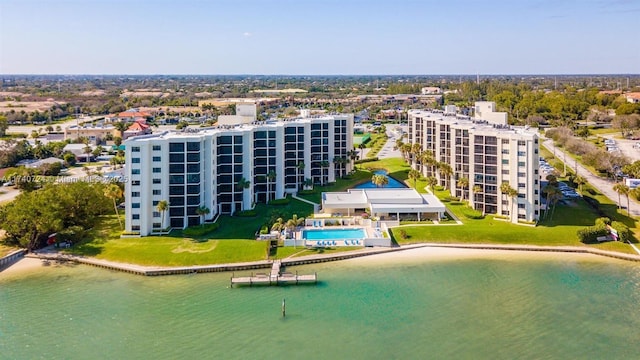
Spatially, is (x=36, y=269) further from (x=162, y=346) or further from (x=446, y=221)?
(x=446, y=221)

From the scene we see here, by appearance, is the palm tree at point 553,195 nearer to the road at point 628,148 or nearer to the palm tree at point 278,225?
the palm tree at point 278,225

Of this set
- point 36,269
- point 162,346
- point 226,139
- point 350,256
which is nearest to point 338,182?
point 226,139

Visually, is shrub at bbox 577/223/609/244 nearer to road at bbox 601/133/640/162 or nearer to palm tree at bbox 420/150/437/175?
palm tree at bbox 420/150/437/175

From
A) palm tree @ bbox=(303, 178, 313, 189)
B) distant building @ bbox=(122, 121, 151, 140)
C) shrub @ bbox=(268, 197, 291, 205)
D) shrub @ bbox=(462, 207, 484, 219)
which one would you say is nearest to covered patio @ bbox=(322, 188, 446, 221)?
shrub @ bbox=(462, 207, 484, 219)

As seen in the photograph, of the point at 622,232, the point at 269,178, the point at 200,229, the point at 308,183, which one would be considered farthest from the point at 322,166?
the point at 622,232

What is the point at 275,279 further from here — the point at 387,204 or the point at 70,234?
the point at 70,234

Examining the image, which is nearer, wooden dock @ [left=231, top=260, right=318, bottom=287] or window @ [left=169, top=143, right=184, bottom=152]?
wooden dock @ [left=231, top=260, right=318, bottom=287]
